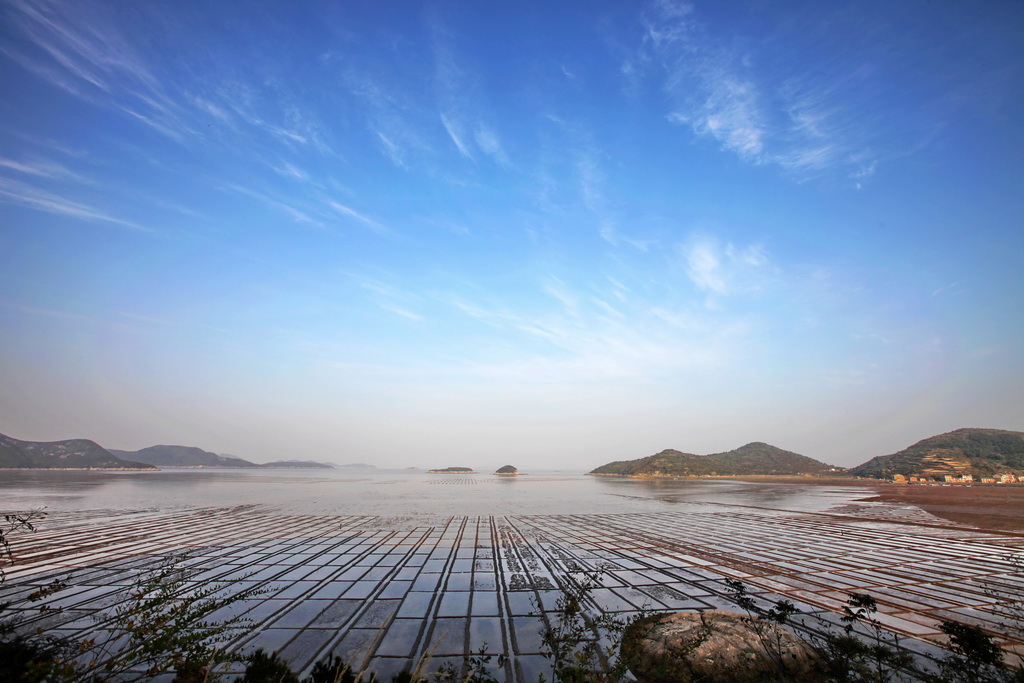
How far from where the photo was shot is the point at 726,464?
119 m

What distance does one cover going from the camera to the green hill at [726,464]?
111 metres

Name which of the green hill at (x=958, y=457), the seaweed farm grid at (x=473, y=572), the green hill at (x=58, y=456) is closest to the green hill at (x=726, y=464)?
the green hill at (x=958, y=457)

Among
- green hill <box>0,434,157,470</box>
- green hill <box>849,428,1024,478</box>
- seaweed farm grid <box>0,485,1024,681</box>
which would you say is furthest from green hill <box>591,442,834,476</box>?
green hill <box>0,434,157,470</box>

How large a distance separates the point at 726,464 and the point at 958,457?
161 feet

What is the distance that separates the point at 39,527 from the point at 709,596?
22963mm

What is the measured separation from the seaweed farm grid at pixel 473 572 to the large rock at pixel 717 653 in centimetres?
150

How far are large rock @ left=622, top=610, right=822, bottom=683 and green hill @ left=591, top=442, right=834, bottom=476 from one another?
108 metres

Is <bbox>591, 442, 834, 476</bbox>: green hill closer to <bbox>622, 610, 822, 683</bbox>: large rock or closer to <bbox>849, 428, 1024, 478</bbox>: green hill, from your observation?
<bbox>849, 428, 1024, 478</bbox>: green hill

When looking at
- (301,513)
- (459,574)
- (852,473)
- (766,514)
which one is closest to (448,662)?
(459,574)

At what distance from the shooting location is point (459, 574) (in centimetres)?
999

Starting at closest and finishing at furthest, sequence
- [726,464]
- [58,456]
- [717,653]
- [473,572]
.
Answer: [717,653], [473,572], [726,464], [58,456]

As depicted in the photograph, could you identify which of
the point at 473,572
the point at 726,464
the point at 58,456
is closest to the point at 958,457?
the point at 726,464

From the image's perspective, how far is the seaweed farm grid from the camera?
21.6 ft

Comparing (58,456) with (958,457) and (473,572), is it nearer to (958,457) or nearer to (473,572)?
(473,572)
